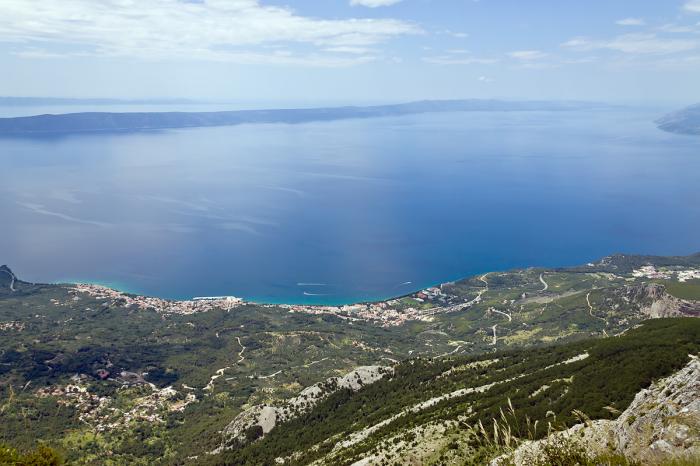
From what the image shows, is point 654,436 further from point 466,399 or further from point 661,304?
point 661,304

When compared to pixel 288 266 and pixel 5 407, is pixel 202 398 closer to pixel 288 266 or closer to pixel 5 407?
pixel 5 407

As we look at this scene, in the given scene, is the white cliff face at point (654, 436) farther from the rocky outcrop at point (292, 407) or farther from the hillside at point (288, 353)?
the rocky outcrop at point (292, 407)

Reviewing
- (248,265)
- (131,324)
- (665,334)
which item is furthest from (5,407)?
(248,265)

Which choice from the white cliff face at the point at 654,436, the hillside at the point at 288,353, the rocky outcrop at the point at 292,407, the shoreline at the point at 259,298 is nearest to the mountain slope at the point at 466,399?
the hillside at the point at 288,353

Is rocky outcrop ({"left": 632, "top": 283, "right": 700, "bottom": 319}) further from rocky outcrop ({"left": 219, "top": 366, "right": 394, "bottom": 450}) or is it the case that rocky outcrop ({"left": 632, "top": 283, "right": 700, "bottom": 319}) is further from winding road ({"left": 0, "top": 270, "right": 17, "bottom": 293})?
winding road ({"left": 0, "top": 270, "right": 17, "bottom": 293})

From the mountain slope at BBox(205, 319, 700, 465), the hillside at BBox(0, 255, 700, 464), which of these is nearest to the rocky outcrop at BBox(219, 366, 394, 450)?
the hillside at BBox(0, 255, 700, 464)

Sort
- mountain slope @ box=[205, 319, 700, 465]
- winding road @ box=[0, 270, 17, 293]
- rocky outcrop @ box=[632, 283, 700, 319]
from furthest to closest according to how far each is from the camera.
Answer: winding road @ box=[0, 270, 17, 293]
rocky outcrop @ box=[632, 283, 700, 319]
mountain slope @ box=[205, 319, 700, 465]

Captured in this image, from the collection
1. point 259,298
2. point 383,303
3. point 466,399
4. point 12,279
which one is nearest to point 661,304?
point 383,303
